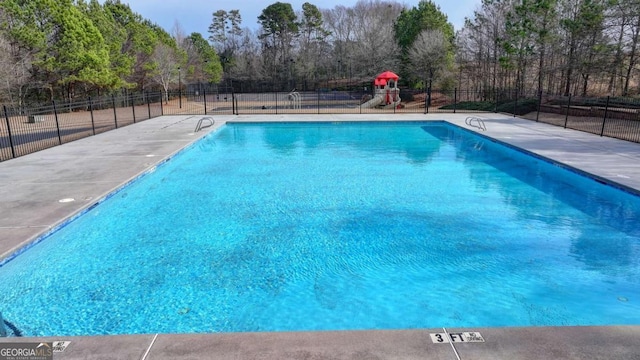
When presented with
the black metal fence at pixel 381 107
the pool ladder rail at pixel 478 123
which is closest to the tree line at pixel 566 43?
the black metal fence at pixel 381 107

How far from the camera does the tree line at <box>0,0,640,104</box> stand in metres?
19.5

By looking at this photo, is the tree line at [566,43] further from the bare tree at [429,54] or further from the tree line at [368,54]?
the bare tree at [429,54]

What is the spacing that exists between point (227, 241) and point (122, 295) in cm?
171

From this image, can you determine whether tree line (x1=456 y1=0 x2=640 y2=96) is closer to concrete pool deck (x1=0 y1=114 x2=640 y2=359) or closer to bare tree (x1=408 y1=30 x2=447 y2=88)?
bare tree (x1=408 y1=30 x2=447 y2=88)

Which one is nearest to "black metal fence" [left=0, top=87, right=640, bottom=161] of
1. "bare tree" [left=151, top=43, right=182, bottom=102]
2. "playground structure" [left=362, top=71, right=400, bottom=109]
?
"playground structure" [left=362, top=71, right=400, bottom=109]

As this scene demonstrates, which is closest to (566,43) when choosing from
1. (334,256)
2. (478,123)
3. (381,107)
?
(478,123)

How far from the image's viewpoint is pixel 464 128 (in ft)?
52.0

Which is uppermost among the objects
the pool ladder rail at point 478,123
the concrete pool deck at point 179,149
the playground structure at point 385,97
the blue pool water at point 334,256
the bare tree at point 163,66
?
the bare tree at point 163,66

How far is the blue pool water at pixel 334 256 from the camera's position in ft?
13.5

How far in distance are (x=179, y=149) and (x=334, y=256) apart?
732 cm

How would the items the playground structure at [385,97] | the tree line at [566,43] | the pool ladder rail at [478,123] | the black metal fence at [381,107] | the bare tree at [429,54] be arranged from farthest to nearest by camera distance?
1. the bare tree at [429,54]
2. the playground structure at [385,97]
3. the tree line at [566,43]
4. the pool ladder rail at [478,123]
5. the black metal fence at [381,107]

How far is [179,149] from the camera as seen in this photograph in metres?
11.2

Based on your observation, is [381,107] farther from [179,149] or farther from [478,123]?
[179,149]

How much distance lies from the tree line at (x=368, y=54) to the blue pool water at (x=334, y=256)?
48.1 feet
